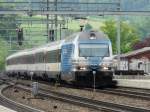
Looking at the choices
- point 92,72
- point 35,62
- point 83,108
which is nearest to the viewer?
point 83,108

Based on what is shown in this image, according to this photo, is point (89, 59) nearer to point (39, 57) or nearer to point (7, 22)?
point (39, 57)

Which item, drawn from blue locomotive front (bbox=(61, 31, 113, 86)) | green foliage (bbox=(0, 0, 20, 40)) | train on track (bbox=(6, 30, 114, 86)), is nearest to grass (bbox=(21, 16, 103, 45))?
green foliage (bbox=(0, 0, 20, 40))

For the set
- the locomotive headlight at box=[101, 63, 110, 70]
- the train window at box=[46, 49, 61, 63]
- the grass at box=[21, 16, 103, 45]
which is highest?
the grass at box=[21, 16, 103, 45]

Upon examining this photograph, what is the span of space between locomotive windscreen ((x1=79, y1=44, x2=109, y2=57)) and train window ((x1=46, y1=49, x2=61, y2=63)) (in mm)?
4279

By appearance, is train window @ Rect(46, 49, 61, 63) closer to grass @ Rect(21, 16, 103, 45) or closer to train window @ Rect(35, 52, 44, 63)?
train window @ Rect(35, 52, 44, 63)

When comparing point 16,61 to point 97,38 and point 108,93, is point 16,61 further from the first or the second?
point 108,93

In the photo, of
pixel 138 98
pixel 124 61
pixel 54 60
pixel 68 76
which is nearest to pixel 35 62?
pixel 54 60

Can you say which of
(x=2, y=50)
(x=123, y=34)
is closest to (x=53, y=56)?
(x=2, y=50)

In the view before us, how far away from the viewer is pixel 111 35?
4702 inches

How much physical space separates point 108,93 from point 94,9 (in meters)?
23.7

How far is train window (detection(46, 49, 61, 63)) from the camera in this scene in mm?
38088

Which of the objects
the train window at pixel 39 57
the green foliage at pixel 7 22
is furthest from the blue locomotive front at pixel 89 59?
the green foliage at pixel 7 22

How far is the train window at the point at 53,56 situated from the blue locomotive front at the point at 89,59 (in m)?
3.37

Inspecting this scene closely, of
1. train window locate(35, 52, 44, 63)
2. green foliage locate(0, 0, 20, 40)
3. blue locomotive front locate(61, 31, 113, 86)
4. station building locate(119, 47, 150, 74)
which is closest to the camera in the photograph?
blue locomotive front locate(61, 31, 113, 86)
